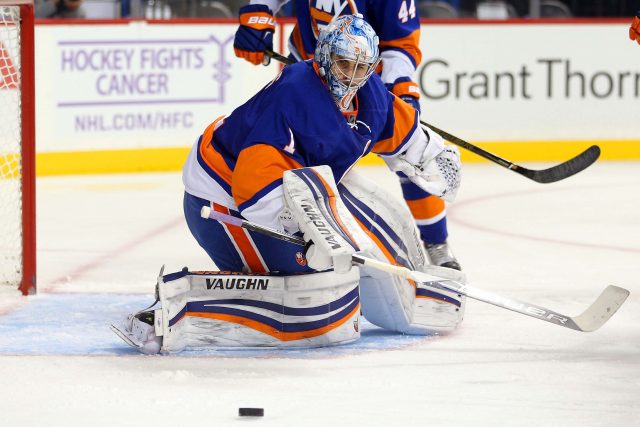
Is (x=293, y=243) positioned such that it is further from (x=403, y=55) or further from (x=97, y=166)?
(x=97, y=166)

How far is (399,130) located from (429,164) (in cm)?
14

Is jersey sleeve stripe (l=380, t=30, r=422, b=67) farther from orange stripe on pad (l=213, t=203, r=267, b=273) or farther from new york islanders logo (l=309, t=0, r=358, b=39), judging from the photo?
orange stripe on pad (l=213, t=203, r=267, b=273)

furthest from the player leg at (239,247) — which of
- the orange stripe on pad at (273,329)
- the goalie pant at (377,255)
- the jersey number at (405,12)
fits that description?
the jersey number at (405,12)

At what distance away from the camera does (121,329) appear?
3309 mm

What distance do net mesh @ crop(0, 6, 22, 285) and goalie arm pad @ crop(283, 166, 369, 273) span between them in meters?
1.28


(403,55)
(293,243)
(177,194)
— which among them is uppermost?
(403,55)

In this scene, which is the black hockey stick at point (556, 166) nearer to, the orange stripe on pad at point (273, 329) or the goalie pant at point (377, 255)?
the goalie pant at point (377, 255)

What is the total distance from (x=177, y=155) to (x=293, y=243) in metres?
4.07

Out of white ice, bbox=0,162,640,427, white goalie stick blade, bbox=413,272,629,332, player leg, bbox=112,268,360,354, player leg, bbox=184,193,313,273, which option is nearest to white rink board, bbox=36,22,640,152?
white ice, bbox=0,162,640,427

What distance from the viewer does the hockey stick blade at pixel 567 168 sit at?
3.92 meters

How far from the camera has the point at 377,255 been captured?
337 centimetres

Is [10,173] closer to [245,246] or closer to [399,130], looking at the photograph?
[245,246]

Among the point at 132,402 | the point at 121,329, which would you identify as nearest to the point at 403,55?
the point at 121,329

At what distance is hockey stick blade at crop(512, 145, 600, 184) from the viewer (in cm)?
392
